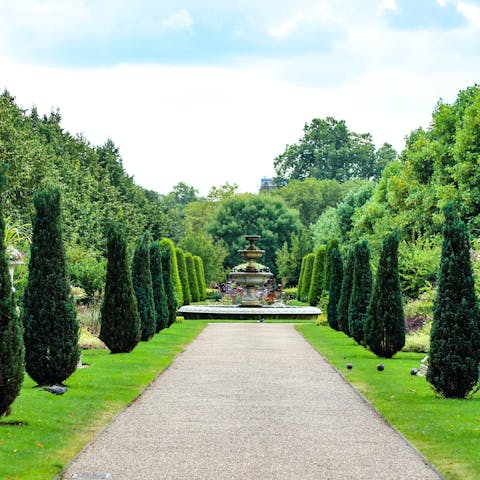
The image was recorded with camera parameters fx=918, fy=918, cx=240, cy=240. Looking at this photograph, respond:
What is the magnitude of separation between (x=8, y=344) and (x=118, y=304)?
10583mm

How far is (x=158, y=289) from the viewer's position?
29016mm

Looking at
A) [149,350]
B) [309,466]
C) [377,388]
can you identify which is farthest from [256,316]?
[309,466]

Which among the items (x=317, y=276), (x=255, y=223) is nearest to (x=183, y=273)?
(x=317, y=276)

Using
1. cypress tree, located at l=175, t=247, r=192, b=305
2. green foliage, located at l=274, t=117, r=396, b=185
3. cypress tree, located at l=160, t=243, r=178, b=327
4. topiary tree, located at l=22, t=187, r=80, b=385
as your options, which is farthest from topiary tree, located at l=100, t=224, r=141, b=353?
green foliage, located at l=274, t=117, r=396, b=185

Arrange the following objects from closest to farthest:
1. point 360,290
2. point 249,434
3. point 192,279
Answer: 1. point 249,434
2. point 360,290
3. point 192,279

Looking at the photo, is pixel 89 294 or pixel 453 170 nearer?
pixel 89 294

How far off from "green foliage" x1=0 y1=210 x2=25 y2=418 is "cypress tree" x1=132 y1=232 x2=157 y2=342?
1430cm

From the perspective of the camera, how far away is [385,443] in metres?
10.5

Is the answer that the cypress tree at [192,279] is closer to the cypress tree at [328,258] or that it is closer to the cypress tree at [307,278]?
the cypress tree at [307,278]

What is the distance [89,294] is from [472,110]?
1731cm

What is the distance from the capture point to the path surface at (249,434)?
8.93 meters

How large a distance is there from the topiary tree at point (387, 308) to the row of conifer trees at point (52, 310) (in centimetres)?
556

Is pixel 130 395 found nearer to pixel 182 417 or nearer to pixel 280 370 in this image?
pixel 182 417

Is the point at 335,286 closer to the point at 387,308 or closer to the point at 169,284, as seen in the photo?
the point at 169,284
